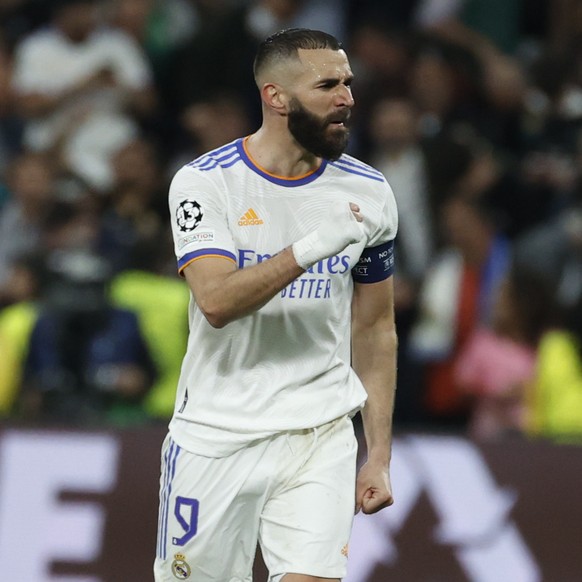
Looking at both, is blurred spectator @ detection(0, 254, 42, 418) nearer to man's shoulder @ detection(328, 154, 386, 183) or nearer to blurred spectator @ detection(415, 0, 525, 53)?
man's shoulder @ detection(328, 154, 386, 183)

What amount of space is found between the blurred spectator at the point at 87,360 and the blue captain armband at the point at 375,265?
305 centimetres

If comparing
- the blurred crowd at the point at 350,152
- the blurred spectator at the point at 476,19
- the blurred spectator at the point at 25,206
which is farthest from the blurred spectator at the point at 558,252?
the blurred spectator at the point at 25,206

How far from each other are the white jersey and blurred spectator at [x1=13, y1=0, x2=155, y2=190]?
547 centimetres

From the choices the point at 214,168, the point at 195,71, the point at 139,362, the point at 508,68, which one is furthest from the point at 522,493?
the point at 195,71

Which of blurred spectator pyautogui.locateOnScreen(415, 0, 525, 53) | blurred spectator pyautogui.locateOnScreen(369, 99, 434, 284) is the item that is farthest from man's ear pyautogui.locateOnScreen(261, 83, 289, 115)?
blurred spectator pyautogui.locateOnScreen(415, 0, 525, 53)

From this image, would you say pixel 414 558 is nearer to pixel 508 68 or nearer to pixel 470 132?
pixel 470 132

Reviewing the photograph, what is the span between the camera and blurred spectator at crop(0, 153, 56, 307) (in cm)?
966

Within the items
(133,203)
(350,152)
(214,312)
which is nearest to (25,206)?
(133,203)

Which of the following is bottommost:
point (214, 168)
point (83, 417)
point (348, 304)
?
point (83, 417)

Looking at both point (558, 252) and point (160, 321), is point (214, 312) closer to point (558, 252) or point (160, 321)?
point (160, 321)

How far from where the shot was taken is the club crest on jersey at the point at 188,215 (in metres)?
4.65

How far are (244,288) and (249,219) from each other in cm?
40

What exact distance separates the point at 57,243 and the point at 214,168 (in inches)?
184

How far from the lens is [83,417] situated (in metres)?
7.57
